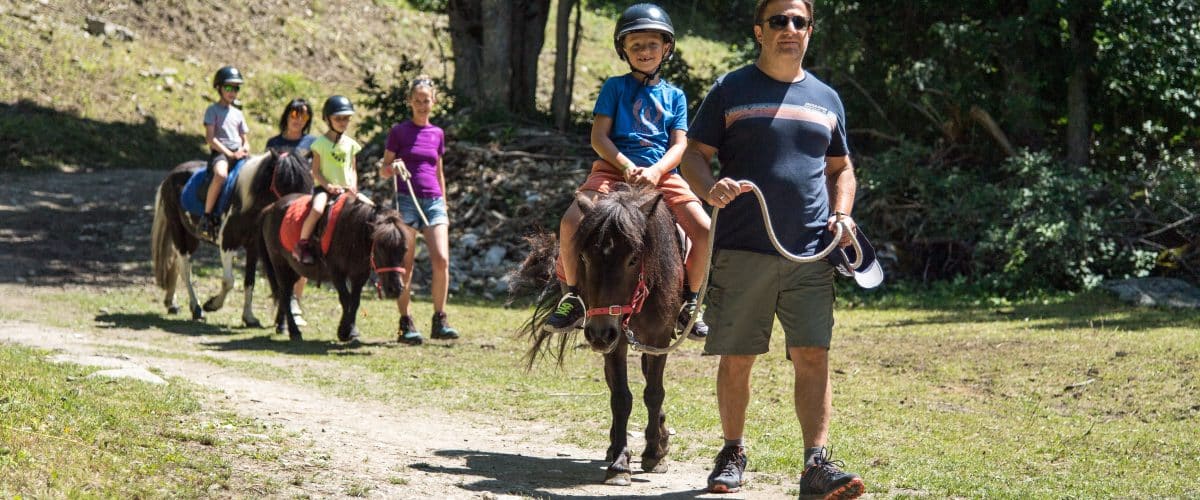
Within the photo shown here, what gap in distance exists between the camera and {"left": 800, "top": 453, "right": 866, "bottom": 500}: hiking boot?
4.98 metres

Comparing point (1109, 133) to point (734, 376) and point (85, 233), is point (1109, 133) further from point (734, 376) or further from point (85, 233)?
point (85, 233)

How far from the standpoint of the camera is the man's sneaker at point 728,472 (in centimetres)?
550

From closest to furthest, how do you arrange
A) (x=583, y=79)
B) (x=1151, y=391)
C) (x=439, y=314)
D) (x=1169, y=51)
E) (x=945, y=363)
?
(x=1151, y=391) → (x=945, y=363) → (x=439, y=314) → (x=1169, y=51) → (x=583, y=79)

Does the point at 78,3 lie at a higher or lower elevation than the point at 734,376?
higher

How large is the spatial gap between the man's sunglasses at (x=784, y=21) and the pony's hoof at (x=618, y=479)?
2.17m

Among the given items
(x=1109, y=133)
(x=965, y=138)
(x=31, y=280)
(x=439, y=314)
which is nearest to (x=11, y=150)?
(x=31, y=280)

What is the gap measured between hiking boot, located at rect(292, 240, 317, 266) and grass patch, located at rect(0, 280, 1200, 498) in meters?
0.77

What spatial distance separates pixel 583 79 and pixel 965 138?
19153 mm

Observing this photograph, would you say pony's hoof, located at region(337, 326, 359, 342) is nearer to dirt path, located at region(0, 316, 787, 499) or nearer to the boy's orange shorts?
dirt path, located at region(0, 316, 787, 499)

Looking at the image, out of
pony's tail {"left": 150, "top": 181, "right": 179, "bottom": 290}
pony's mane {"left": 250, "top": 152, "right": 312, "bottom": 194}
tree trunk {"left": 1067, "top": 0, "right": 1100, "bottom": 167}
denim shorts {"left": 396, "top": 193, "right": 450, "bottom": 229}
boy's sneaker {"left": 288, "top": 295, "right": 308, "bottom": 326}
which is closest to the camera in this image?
denim shorts {"left": 396, "top": 193, "right": 450, "bottom": 229}

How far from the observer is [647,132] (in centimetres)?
A: 641

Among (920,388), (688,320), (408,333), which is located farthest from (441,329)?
(688,320)

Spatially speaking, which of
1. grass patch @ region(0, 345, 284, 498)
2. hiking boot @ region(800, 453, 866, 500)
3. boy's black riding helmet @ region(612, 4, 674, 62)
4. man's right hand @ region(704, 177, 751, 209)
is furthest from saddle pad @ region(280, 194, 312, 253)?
hiking boot @ region(800, 453, 866, 500)

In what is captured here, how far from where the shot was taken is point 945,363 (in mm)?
9898
